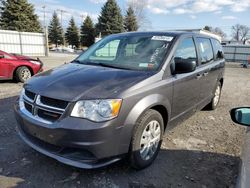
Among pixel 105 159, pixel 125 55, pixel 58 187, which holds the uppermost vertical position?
pixel 125 55

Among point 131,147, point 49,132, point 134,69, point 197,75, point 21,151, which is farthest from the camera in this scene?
point 197,75

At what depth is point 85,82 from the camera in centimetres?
286

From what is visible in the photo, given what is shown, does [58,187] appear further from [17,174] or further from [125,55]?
[125,55]

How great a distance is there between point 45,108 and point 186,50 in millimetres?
2458

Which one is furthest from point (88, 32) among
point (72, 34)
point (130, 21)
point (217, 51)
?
point (217, 51)

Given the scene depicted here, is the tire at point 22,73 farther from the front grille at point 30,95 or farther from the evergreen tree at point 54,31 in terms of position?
the evergreen tree at point 54,31

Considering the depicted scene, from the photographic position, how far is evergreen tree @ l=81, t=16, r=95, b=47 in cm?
5138

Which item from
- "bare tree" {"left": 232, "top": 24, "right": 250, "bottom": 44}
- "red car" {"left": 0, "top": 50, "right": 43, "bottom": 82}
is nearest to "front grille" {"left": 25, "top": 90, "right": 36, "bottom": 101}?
"red car" {"left": 0, "top": 50, "right": 43, "bottom": 82}

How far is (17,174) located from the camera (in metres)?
2.93

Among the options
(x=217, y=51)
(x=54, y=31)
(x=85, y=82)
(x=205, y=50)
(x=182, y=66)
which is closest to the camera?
(x=85, y=82)

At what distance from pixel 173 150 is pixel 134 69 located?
1.44 metres

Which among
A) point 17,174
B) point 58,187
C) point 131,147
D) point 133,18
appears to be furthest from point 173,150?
point 133,18

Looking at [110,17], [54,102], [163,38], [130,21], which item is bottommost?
[54,102]

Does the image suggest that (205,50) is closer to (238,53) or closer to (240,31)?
(238,53)
